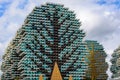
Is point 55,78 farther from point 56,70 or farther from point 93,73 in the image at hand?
point 93,73

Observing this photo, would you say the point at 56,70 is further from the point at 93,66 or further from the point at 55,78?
the point at 93,66

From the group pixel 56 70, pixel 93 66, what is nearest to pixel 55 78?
pixel 56 70

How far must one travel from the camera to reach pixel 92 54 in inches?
3088

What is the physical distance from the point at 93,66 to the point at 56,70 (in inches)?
322

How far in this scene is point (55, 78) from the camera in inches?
3091

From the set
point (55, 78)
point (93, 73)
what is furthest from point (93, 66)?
point (55, 78)

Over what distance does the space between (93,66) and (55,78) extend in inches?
350

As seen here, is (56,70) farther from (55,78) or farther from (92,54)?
(92,54)

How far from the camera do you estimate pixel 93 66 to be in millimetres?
80875

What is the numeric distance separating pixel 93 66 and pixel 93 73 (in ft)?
10.6

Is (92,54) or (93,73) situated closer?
(92,54)

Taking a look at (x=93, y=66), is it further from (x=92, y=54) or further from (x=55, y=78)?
(x=55, y=78)

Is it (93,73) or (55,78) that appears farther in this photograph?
(93,73)

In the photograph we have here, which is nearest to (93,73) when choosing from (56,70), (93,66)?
(93,66)
